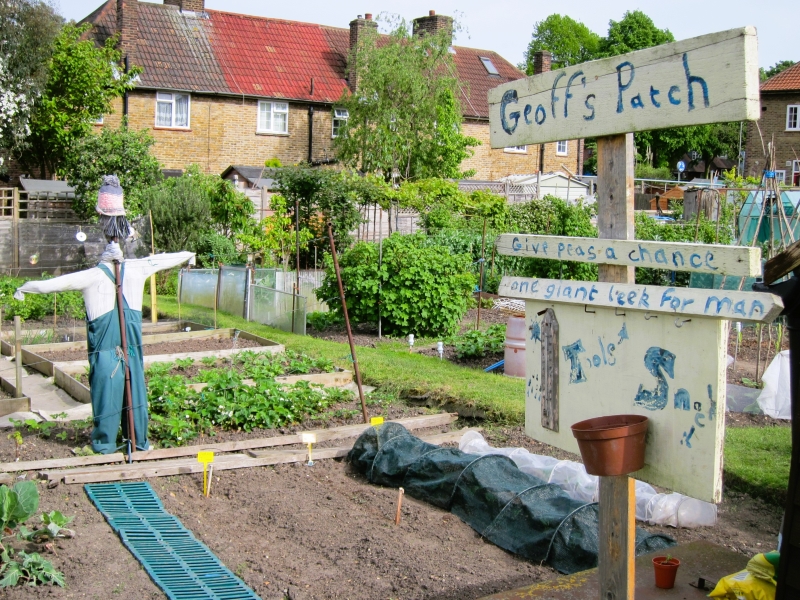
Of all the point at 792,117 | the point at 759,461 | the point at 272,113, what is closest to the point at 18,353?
the point at 759,461

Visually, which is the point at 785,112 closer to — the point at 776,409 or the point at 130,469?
the point at 776,409

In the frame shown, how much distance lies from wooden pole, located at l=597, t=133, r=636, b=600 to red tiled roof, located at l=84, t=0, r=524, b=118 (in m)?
25.2

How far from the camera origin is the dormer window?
3497 cm

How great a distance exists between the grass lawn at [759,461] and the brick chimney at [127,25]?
23.5m

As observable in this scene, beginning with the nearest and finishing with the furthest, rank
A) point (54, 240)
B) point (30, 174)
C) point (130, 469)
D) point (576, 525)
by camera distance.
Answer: point (576, 525) → point (130, 469) → point (54, 240) → point (30, 174)

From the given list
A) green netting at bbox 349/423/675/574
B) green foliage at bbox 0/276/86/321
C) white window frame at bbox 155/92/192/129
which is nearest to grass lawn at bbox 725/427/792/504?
green netting at bbox 349/423/675/574

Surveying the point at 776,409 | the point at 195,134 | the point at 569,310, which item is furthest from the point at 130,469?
the point at 195,134

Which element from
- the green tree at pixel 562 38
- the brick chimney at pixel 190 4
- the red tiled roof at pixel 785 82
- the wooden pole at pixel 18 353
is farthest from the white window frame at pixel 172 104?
the green tree at pixel 562 38

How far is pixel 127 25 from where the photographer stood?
26359 mm

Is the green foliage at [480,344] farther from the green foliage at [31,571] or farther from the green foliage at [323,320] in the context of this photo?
the green foliage at [31,571]

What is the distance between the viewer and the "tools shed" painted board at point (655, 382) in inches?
103

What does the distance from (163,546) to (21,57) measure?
19.3m

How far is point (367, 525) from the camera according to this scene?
5770 millimetres

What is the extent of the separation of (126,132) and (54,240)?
3.44m
